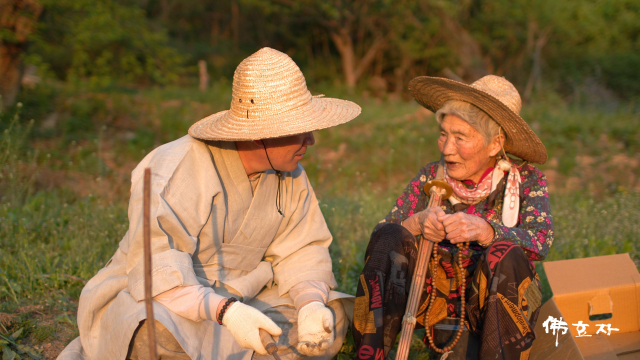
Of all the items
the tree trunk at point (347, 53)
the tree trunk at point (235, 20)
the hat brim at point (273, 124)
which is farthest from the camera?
the tree trunk at point (235, 20)

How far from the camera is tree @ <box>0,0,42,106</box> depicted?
6.95m

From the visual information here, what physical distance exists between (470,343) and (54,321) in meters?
2.13

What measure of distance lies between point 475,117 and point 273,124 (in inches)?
42.6

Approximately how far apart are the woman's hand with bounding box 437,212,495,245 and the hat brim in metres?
0.63

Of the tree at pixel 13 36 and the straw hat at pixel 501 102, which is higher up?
the tree at pixel 13 36

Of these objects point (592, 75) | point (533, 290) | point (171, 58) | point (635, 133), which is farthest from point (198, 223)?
point (592, 75)

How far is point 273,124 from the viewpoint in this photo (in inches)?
86.3

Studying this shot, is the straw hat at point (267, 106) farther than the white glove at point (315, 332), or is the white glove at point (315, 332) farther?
the straw hat at point (267, 106)

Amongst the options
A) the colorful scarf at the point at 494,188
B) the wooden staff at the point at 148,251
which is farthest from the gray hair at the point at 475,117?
the wooden staff at the point at 148,251

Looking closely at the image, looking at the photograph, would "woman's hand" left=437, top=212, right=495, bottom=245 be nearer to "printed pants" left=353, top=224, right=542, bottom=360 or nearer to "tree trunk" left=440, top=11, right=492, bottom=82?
"printed pants" left=353, top=224, right=542, bottom=360

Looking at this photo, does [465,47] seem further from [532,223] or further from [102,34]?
[532,223]

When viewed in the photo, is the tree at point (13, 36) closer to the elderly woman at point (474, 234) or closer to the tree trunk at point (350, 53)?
the elderly woman at point (474, 234)

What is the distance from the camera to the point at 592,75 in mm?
14391

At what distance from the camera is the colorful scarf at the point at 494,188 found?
103 inches
